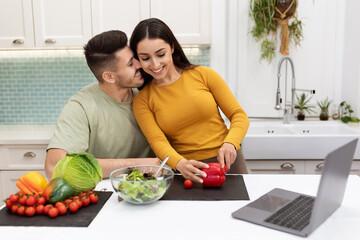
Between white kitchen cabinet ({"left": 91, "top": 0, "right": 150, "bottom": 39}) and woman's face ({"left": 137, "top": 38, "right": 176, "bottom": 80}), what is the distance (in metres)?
0.92

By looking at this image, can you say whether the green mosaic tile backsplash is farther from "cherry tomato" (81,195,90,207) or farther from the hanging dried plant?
"cherry tomato" (81,195,90,207)

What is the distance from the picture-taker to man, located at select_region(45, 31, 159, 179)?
6.35 feet

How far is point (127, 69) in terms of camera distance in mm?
1998

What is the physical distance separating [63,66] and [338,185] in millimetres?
2590

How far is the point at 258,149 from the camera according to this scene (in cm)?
252

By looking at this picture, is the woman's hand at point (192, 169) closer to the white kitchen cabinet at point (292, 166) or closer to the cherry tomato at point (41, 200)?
the cherry tomato at point (41, 200)

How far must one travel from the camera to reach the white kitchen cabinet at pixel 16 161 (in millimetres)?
2643

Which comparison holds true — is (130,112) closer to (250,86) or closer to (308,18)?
(250,86)

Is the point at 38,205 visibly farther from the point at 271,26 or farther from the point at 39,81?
the point at 271,26

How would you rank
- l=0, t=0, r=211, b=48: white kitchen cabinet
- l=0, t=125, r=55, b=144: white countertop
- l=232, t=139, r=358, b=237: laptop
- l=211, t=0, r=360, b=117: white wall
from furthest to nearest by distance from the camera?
l=211, t=0, r=360, b=117: white wall
l=0, t=0, r=211, b=48: white kitchen cabinet
l=0, t=125, r=55, b=144: white countertop
l=232, t=139, r=358, b=237: laptop

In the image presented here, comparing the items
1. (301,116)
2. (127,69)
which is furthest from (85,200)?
(301,116)

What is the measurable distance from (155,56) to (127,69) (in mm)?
214

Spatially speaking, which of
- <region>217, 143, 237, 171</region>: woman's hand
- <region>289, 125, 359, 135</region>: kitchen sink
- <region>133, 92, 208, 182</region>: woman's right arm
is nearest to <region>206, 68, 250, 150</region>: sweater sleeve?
<region>217, 143, 237, 171</region>: woman's hand

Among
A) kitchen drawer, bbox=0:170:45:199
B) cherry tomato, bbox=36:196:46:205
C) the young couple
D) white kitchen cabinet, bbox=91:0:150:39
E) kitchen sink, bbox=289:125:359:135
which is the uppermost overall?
white kitchen cabinet, bbox=91:0:150:39
